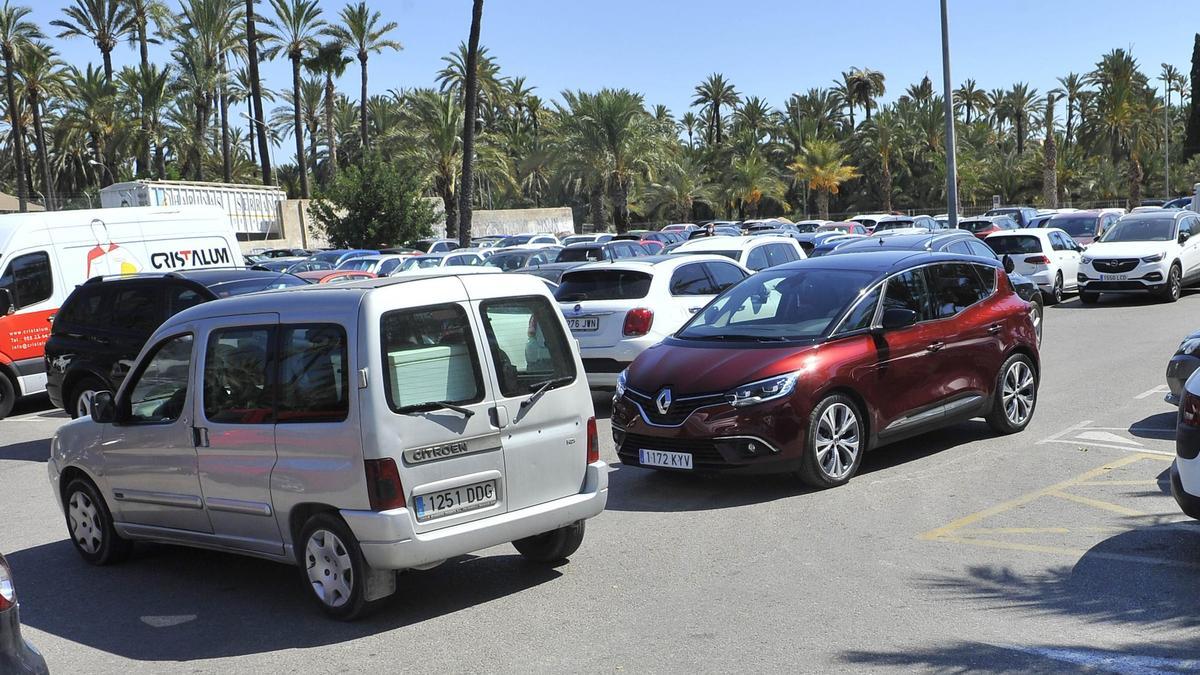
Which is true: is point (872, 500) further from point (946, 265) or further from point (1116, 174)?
point (1116, 174)

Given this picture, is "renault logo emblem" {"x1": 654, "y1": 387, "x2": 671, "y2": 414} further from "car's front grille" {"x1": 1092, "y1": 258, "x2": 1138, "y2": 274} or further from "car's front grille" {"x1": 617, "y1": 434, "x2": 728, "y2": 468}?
"car's front grille" {"x1": 1092, "y1": 258, "x2": 1138, "y2": 274}

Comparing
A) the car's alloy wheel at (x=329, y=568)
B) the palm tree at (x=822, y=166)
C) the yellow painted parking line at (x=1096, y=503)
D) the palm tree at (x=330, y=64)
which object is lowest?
the yellow painted parking line at (x=1096, y=503)

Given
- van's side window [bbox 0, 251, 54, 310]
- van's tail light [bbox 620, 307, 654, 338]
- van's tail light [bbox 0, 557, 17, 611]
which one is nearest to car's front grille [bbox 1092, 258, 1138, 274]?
van's tail light [bbox 620, 307, 654, 338]

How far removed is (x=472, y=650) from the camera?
5.75 meters

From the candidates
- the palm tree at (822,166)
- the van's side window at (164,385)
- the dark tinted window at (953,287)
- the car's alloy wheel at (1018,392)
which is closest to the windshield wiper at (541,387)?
the van's side window at (164,385)

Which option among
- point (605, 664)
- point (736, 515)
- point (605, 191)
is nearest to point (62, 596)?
point (605, 664)

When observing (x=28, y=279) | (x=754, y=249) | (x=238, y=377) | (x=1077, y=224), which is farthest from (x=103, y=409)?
(x=1077, y=224)

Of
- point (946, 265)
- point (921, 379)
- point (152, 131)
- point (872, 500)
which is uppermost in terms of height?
point (152, 131)

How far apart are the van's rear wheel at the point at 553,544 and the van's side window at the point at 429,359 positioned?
121 centimetres

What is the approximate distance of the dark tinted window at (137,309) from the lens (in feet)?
42.6

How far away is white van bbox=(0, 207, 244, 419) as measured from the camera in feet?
52.0

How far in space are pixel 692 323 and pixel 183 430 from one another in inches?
177

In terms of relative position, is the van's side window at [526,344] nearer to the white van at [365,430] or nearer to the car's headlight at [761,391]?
the white van at [365,430]

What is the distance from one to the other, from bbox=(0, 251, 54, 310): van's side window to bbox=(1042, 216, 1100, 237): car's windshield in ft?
83.3
